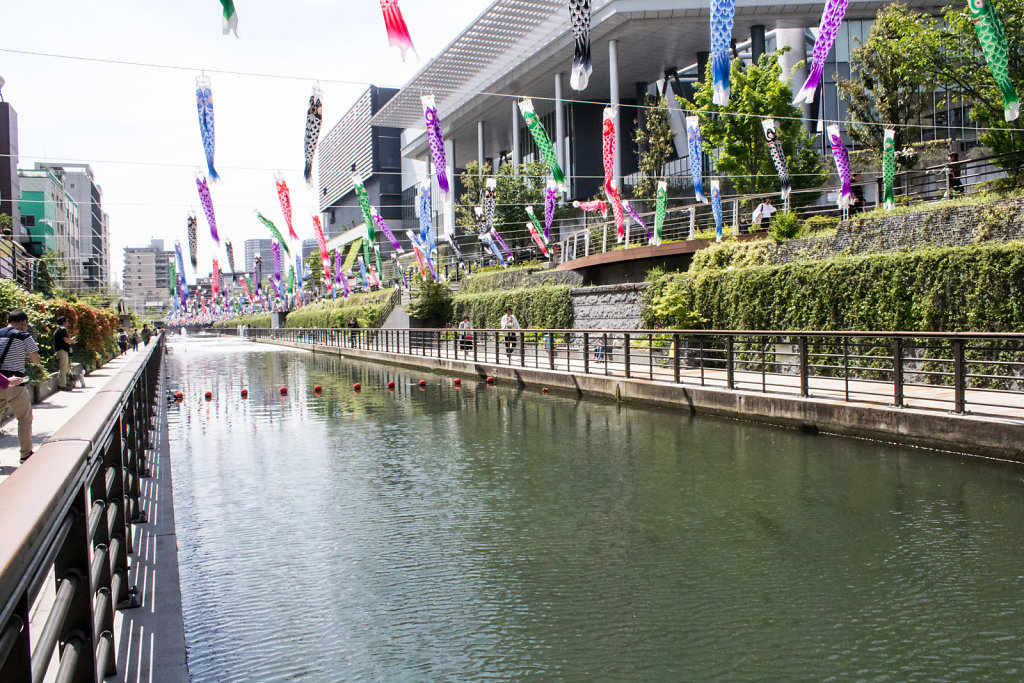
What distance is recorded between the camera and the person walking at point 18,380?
9.45 m

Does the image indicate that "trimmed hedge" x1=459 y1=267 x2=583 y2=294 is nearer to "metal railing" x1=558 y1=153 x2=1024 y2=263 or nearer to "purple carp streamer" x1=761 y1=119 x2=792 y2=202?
"metal railing" x1=558 y1=153 x2=1024 y2=263

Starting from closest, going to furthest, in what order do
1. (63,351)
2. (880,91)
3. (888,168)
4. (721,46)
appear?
(721,46)
(63,351)
(888,168)
(880,91)

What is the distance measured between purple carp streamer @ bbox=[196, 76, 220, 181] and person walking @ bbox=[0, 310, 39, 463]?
31.1ft

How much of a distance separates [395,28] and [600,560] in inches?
439

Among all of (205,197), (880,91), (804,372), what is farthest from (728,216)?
(804,372)

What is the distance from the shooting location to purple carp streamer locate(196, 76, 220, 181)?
1850 centimetres

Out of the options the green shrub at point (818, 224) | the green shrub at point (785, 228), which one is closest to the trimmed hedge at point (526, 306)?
the green shrub at point (785, 228)

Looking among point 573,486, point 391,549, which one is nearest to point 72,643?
point 391,549

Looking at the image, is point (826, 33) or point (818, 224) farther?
point (818, 224)

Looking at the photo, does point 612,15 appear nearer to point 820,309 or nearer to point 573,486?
point 820,309

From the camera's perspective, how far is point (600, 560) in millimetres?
6395

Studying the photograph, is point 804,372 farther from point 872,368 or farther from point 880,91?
point 880,91

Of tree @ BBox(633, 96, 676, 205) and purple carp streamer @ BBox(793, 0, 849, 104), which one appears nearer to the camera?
purple carp streamer @ BBox(793, 0, 849, 104)

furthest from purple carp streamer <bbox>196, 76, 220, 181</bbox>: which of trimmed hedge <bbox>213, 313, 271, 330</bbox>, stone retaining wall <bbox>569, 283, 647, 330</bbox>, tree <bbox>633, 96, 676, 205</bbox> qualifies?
trimmed hedge <bbox>213, 313, 271, 330</bbox>
